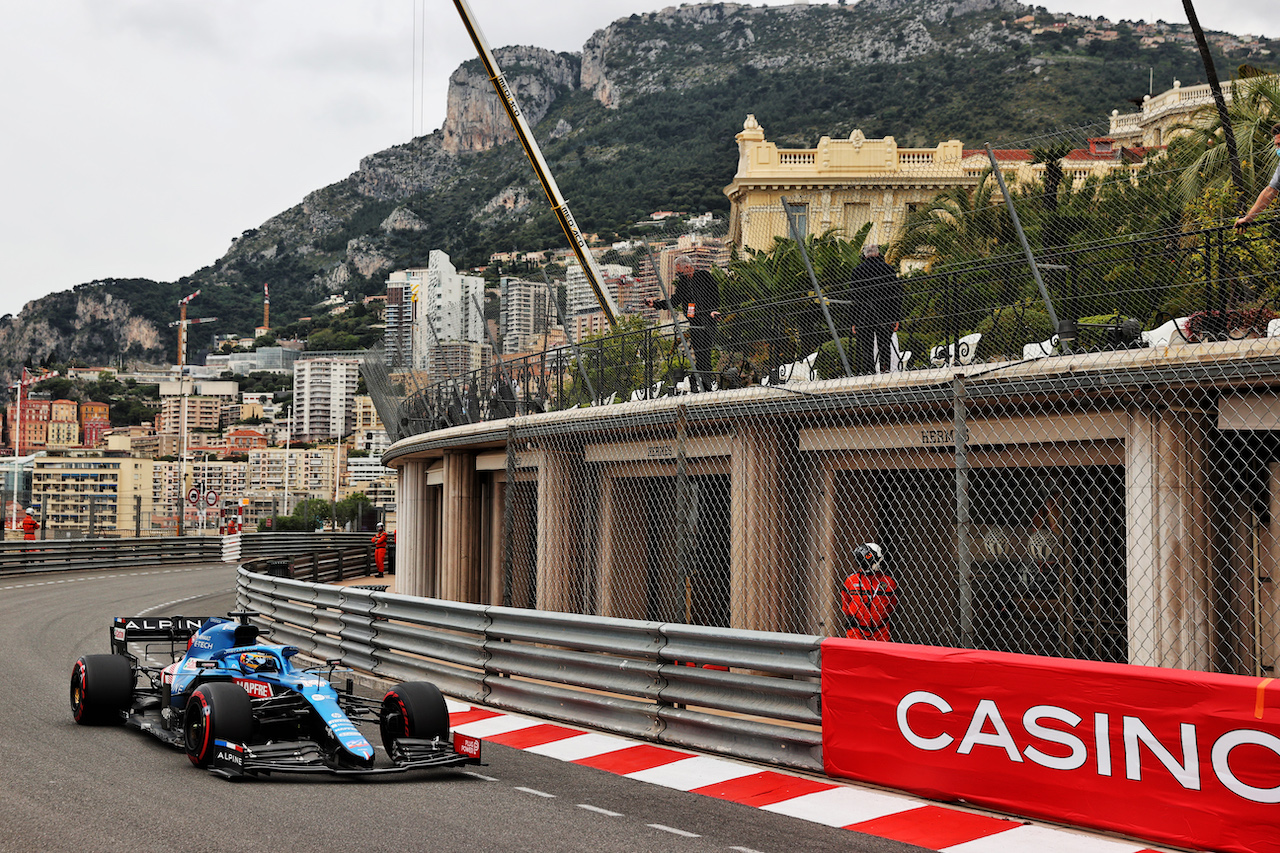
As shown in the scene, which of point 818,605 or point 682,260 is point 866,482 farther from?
point 682,260

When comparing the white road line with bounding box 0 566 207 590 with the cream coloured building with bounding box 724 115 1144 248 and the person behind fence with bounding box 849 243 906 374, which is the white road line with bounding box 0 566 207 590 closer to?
the person behind fence with bounding box 849 243 906 374

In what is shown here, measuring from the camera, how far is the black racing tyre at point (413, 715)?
7477mm

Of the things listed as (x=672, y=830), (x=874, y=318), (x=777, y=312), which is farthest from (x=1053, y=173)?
(x=672, y=830)

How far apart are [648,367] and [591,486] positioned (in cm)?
234

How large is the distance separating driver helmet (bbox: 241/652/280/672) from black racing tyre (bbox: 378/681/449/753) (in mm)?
842

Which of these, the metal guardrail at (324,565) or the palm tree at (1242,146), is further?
the metal guardrail at (324,565)

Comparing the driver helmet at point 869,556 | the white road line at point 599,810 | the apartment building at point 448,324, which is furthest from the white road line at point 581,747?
the apartment building at point 448,324

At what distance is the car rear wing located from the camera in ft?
31.1

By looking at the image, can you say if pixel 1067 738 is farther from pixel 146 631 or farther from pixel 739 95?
pixel 739 95

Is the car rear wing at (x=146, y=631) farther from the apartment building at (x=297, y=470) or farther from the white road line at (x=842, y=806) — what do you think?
the apartment building at (x=297, y=470)

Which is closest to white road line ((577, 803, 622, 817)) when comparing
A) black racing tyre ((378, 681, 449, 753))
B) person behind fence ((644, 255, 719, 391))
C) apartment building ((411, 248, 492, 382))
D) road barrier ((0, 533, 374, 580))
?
black racing tyre ((378, 681, 449, 753))

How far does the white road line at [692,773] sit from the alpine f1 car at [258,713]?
1114mm

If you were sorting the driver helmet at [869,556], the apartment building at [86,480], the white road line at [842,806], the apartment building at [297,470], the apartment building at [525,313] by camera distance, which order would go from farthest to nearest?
the apartment building at [297,470] → the apartment building at [86,480] → the apartment building at [525,313] → the driver helmet at [869,556] → the white road line at [842,806]

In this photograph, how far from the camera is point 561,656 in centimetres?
908
